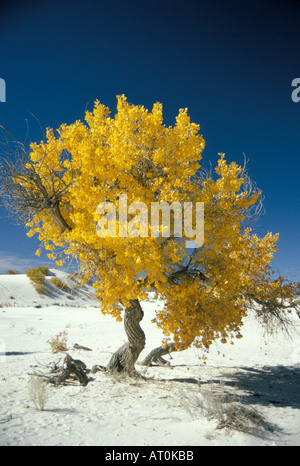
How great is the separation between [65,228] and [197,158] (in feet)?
12.5

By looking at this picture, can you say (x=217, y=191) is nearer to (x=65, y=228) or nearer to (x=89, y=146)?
(x=89, y=146)

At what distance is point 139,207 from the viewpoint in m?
6.36

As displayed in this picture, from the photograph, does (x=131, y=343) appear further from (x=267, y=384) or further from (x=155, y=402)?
(x=267, y=384)

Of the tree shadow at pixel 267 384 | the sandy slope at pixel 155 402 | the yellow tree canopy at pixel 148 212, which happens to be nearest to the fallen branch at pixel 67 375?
the sandy slope at pixel 155 402

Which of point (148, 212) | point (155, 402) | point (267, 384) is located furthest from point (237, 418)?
point (267, 384)

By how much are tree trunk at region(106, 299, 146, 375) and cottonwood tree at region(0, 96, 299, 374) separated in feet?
0.92

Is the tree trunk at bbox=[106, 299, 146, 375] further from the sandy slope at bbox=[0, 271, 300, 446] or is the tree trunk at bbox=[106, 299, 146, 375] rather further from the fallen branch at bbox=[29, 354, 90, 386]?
the fallen branch at bbox=[29, 354, 90, 386]

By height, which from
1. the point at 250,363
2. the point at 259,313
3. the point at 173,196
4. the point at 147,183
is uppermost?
the point at 147,183

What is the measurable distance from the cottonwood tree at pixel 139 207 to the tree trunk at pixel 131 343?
11.0 inches

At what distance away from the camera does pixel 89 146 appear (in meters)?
6.74

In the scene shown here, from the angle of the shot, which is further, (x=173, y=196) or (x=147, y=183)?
(x=147, y=183)

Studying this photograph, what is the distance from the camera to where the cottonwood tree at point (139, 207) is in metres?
6.22
